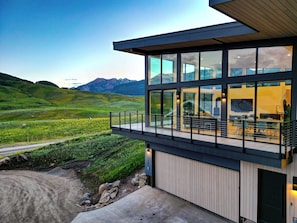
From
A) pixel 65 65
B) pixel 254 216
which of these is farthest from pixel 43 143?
pixel 254 216

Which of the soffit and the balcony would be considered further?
the balcony

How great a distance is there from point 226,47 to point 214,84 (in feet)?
4.44

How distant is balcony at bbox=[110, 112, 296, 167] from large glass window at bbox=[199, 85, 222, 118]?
23cm

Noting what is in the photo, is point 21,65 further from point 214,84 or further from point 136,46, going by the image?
point 214,84

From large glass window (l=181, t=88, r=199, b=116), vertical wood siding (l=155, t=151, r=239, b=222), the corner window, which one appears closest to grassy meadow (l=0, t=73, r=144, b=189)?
vertical wood siding (l=155, t=151, r=239, b=222)

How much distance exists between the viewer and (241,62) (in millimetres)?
7328

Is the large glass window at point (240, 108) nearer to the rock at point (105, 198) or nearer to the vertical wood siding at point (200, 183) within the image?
the vertical wood siding at point (200, 183)

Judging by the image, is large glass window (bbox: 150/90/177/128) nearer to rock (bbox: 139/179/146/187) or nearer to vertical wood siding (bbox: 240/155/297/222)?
rock (bbox: 139/179/146/187)

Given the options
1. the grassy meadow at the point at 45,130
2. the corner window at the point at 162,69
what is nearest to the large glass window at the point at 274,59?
the corner window at the point at 162,69

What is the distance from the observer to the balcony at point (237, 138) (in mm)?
5320

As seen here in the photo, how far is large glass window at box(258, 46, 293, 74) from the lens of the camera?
249 inches

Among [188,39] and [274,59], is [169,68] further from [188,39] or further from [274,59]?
[274,59]

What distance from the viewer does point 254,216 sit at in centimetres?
610

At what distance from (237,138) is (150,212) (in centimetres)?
388
